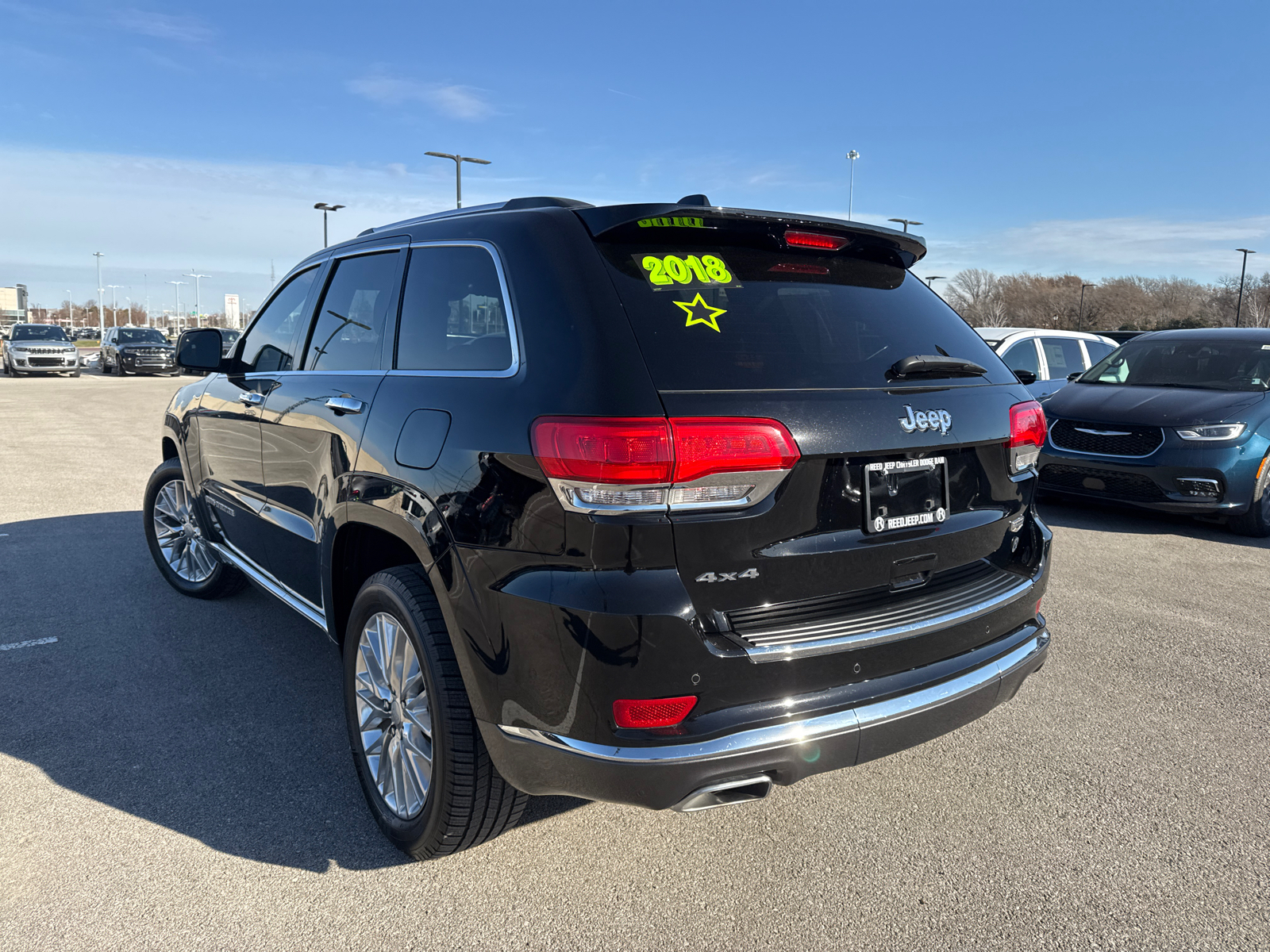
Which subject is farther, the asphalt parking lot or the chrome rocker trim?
the chrome rocker trim

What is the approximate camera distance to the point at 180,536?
209 inches

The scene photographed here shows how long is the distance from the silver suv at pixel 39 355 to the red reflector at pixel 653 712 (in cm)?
3487

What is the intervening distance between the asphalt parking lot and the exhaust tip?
1.46ft

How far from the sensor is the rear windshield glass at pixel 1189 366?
804 cm

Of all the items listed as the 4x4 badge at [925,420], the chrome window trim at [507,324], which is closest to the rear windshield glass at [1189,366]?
the 4x4 badge at [925,420]

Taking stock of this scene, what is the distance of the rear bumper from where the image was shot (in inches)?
85.2

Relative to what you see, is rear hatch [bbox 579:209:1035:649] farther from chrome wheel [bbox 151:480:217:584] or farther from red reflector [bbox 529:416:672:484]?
chrome wheel [bbox 151:480:217:584]

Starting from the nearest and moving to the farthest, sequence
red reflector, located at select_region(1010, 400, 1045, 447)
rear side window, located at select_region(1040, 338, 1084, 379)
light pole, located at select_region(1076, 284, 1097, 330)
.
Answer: red reflector, located at select_region(1010, 400, 1045, 447), rear side window, located at select_region(1040, 338, 1084, 379), light pole, located at select_region(1076, 284, 1097, 330)

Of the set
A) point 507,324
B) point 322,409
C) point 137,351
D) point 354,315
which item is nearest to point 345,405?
point 322,409

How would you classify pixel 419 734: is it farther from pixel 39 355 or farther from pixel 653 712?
pixel 39 355

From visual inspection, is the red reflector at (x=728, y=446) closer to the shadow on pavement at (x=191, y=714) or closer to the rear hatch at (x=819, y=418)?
the rear hatch at (x=819, y=418)

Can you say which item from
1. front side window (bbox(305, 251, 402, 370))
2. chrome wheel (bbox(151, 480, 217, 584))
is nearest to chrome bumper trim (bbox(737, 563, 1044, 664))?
front side window (bbox(305, 251, 402, 370))

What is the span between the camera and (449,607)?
2.46 meters

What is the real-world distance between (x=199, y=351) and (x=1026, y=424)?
367 centimetres
